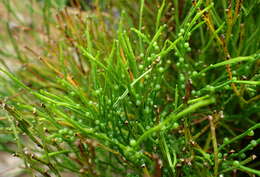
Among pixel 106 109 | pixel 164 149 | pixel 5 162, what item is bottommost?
pixel 164 149

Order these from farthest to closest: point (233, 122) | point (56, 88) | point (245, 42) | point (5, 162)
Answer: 1. point (5, 162)
2. point (56, 88)
3. point (233, 122)
4. point (245, 42)

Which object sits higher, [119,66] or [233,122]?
[119,66]

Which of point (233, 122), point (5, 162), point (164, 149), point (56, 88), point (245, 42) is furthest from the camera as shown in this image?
point (5, 162)

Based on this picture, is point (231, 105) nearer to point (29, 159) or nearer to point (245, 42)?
point (245, 42)

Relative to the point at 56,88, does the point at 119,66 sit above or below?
below

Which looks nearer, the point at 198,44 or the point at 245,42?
the point at 245,42

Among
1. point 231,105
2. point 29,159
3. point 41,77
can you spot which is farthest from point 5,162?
point 231,105

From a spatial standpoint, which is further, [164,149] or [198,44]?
[198,44]

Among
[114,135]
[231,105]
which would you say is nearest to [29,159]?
[114,135]

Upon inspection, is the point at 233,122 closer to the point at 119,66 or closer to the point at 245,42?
the point at 245,42
